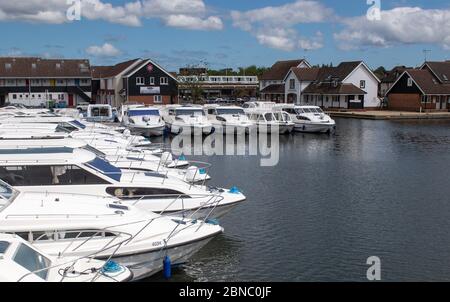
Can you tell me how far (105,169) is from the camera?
627 inches

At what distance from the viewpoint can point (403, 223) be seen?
59.5ft

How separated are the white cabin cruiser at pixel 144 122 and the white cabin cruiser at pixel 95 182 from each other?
1045 inches

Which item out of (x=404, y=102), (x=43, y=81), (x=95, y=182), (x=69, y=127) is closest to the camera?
(x=95, y=182)

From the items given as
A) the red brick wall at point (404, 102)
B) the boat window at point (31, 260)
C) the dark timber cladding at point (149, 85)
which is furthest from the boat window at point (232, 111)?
the boat window at point (31, 260)

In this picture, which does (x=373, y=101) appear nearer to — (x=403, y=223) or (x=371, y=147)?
(x=371, y=147)

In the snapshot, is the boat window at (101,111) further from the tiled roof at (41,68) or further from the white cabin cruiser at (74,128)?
the tiled roof at (41,68)

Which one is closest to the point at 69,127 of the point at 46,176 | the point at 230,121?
the point at 46,176

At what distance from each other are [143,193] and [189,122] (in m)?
28.3

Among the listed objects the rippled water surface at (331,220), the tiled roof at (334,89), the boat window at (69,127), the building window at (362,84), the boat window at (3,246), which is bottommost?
the rippled water surface at (331,220)

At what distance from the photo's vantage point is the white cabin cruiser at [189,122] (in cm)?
4322

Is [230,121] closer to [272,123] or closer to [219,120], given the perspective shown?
[219,120]

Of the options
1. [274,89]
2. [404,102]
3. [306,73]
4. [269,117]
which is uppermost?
[306,73]

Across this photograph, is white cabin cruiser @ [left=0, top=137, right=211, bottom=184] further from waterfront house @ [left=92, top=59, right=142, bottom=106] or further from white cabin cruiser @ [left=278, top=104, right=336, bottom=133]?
waterfront house @ [left=92, top=59, right=142, bottom=106]
